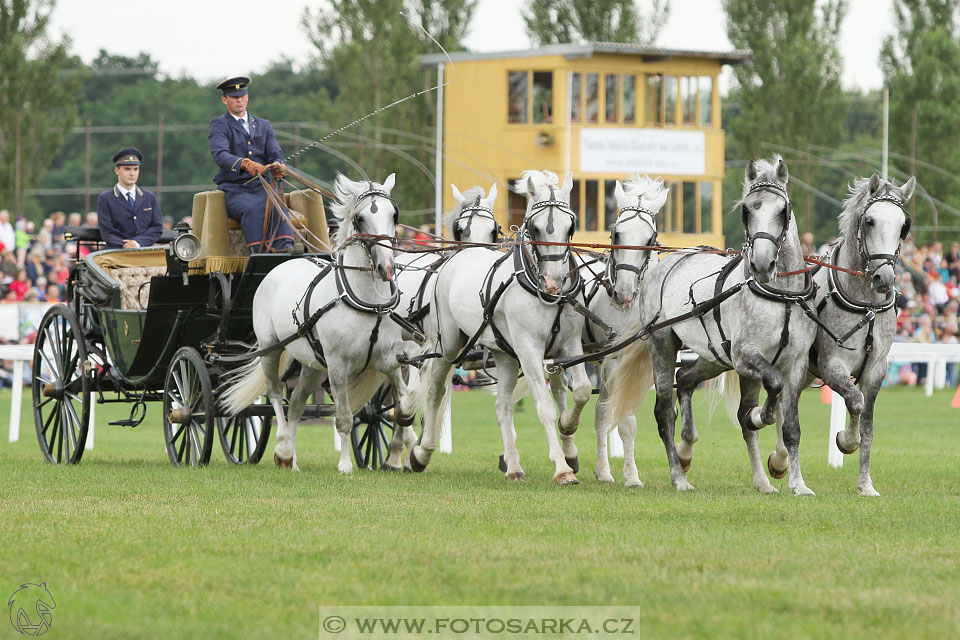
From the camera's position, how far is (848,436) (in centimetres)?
945

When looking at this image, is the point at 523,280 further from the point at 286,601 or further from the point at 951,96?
the point at 951,96

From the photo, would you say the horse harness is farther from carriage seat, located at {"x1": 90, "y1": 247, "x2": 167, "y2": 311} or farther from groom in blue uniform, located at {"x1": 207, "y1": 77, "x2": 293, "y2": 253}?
carriage seat, located at {"x1": 90, "y1": 247, "x2": 167, "y2": 311}

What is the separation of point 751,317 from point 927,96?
30414mm

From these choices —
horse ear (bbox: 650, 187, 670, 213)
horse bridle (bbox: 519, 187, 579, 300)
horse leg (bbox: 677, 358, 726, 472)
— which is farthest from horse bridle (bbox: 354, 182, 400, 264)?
horse leg (bbox: 677, 358, 726, 472)

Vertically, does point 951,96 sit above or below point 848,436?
above

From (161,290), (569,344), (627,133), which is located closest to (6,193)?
(627,133)

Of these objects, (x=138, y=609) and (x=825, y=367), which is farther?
(x=825, y=367)

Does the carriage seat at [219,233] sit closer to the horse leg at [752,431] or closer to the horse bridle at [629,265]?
the horse bridle at [629,265]

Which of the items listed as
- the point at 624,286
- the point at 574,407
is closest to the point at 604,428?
the point at 574,407

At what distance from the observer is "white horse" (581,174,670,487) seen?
10117mm

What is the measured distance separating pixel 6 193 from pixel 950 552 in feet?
93.1

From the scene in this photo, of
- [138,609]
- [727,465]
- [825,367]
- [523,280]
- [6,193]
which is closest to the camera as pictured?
[138,609]

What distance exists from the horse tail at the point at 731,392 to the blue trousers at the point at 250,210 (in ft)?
12.5

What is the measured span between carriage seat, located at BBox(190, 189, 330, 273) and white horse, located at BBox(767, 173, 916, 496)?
4.70 metres
